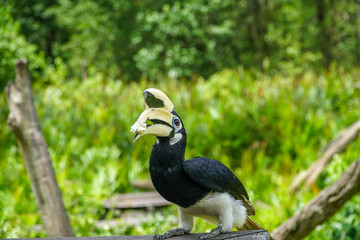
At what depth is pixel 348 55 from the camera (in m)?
19.8

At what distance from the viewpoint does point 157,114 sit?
1.48 m

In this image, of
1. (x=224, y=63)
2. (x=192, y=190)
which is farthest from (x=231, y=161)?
(x=224, y=63)

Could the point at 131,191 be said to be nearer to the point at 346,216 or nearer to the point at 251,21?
the point at 346,216

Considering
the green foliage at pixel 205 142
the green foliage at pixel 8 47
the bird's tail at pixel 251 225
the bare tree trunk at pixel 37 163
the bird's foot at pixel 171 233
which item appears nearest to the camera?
the bird's foot at pixel 171 233

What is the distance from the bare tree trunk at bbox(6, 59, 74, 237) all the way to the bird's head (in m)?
1.93

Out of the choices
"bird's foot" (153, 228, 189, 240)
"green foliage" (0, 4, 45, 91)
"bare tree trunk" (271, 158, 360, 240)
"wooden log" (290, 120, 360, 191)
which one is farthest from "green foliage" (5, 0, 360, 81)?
"bird's foot" (153, 228, 189, 240)

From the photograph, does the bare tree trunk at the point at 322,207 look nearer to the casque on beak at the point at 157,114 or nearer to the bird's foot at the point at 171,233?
the bird's foot at the point at 171,233

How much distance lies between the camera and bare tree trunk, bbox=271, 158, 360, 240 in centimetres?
276

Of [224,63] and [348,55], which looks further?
[348,55]

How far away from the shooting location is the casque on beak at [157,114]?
1.45 m

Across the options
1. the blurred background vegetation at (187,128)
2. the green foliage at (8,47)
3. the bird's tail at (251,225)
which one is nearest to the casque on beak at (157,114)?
the bird's tail at (251,225)

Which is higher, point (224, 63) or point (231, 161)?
point (224, 63)

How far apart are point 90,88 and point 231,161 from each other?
4059 millimetres

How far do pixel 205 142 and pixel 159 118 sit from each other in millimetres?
4704
